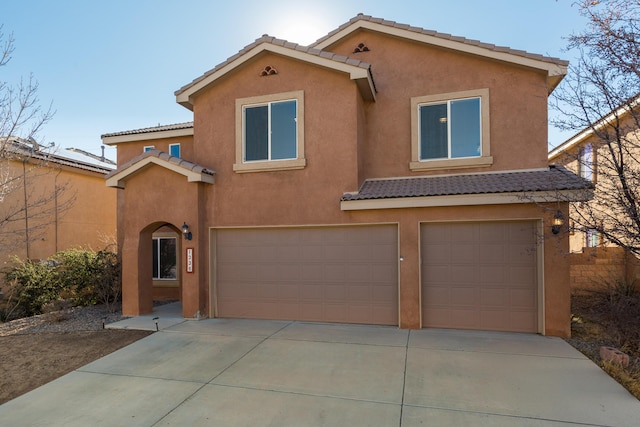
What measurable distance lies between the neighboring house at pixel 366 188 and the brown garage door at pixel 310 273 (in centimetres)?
4

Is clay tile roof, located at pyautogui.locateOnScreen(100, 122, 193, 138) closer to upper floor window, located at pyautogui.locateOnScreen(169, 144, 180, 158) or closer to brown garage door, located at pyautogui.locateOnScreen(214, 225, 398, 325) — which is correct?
upper floor window, located at pyautogui.locateOnScreen(169, 144, 180, 158)

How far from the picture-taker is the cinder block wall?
11.4 meters

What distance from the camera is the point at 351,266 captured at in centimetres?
941

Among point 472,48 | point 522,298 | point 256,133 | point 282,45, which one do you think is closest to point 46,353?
point 256,133

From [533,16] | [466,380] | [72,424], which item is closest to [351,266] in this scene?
[466,380]

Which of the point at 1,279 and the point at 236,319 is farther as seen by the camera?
the point at 1,279

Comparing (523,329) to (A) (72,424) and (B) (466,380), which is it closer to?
(B) (466,380)

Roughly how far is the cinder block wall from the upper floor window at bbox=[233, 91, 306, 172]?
9587mm

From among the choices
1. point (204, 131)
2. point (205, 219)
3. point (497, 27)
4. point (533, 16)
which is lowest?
point (205, 219)

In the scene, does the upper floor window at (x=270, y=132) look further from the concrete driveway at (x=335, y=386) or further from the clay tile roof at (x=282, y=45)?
the concrete driveway at (x=335, y=386)

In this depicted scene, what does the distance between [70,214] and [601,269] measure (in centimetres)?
2103

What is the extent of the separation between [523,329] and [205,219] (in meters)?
8.57

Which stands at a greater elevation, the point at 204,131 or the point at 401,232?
the point at 204,131

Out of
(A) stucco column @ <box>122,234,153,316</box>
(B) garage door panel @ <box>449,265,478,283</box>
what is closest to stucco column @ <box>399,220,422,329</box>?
(B) garage door panel @ <box>449,265,478,283</box>
